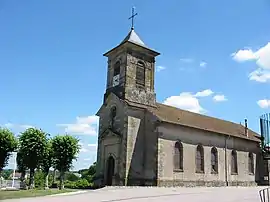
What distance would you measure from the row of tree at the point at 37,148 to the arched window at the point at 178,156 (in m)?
10.0

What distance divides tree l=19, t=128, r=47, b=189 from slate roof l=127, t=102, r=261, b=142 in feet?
31.3

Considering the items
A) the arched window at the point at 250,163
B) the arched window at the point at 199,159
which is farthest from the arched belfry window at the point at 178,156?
the arched window at the point at 250,163

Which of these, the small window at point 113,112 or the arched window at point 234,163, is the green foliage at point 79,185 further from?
the arched window at point 234,163

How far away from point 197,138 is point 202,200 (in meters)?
17.8

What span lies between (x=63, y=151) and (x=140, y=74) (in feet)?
37.6

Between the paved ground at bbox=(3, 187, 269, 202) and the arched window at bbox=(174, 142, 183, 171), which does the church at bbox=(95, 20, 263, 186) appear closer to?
the arched window at bbox=(174, 142, 183, 171)

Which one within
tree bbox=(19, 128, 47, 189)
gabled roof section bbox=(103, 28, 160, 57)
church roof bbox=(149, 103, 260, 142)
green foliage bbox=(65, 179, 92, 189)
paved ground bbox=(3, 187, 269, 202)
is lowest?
green foliage bbox=(65, 179, 92, 189)

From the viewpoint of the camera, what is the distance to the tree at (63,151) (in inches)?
1258

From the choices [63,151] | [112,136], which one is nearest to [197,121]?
[112,136]

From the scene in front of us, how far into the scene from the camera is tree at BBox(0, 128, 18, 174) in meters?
31.0

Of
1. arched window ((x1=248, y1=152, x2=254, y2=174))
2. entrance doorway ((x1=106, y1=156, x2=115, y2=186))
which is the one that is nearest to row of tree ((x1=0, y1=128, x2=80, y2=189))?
entrance doorway ((x1=106, y1=156, x2=115, y2=186))

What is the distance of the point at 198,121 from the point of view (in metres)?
38.5

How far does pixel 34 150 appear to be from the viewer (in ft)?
101

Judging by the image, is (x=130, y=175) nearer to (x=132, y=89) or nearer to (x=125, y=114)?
(x=125, y=114)
